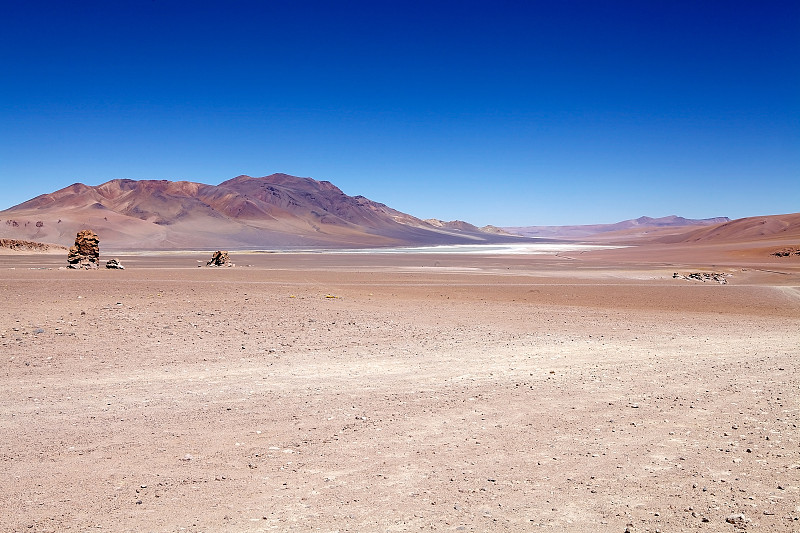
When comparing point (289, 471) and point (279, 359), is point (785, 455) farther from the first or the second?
point (279, 359)

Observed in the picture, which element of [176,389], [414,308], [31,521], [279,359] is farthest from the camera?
[414,308]

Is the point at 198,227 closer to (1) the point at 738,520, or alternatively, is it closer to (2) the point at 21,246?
(2) the point at 21,246

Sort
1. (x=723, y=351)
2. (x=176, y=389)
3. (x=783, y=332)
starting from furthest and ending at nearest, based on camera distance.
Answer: (x=783, y=332) < (x=723, y=351) < (x=176, y=389)

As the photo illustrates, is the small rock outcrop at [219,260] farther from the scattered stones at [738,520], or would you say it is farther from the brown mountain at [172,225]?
the brown mountain at [172,225]

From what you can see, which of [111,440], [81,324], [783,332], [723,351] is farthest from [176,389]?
[783,332]

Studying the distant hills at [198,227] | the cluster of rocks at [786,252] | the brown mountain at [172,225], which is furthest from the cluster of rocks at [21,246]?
the cluster of rocks at [786,252]

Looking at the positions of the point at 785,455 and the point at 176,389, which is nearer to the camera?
the point at 785,455
